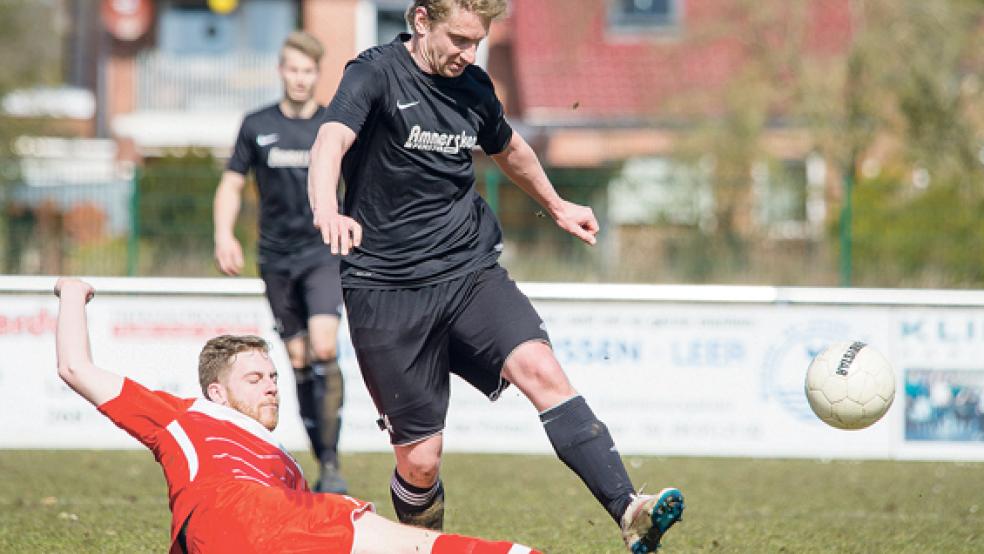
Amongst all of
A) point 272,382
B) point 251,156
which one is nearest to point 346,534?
point 272,382

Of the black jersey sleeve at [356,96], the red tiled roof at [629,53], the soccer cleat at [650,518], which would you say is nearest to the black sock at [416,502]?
the soccer cleat at [650,518]

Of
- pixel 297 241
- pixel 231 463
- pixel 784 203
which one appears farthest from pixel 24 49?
pixel 231 463

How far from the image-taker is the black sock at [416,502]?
17.3ft

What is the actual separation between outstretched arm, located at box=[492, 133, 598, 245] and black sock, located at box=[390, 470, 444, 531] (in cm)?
115

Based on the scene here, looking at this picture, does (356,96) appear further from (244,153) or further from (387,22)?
(387,22)

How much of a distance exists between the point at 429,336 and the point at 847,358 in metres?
1.74

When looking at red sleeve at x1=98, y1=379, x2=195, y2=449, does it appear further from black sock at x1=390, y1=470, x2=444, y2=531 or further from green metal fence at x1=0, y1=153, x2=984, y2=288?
green metal fence at x1=0, y1=153, x2=984, y2=288

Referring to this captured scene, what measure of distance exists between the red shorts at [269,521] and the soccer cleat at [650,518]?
877 millimetres

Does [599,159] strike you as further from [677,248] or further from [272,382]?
[272,382]

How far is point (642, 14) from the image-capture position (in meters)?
24.7

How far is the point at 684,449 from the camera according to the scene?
10.1 metres

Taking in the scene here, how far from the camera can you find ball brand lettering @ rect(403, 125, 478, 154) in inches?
191

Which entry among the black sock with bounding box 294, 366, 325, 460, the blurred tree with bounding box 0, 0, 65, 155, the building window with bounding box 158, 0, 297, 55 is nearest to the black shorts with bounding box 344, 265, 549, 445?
the black sock with bounding box 294, 366, 325, 460

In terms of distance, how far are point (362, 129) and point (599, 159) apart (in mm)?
18148
